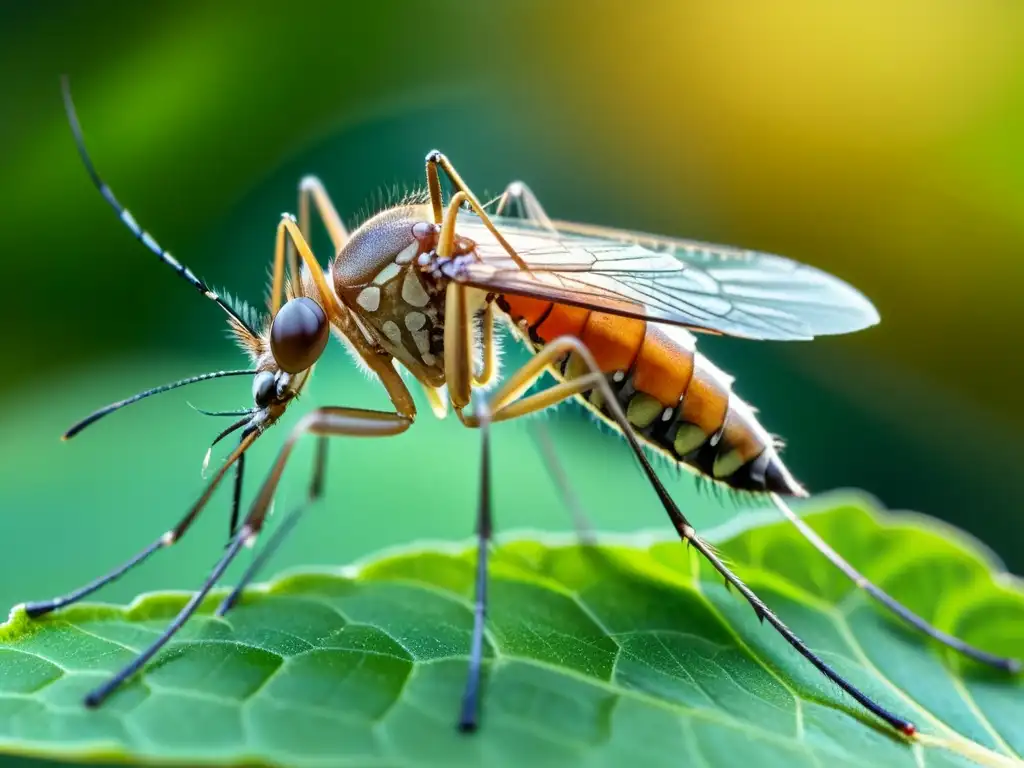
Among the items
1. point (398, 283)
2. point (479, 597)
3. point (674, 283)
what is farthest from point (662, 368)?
point (479, 597)

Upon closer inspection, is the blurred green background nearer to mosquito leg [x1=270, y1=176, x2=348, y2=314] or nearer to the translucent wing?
mosquito leg [x1=270, y1=176, x2=348, y2=314]

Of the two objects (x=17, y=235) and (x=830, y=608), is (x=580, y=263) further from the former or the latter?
(x=17, y=235)

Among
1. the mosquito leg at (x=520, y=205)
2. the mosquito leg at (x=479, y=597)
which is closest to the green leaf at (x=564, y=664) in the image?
the mosquito leg at (x=479, y=597)

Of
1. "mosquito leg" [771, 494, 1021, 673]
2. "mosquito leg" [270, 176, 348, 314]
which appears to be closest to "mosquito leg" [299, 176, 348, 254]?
"mosquito leg" [270, 176, 348, 314]

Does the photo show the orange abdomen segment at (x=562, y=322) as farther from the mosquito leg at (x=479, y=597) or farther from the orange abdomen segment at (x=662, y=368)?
the mosquito leg at (x=479, y=597)

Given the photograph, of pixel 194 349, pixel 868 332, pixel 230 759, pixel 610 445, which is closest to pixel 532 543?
pixel 230 759

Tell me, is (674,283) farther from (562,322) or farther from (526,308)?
(526,308)
